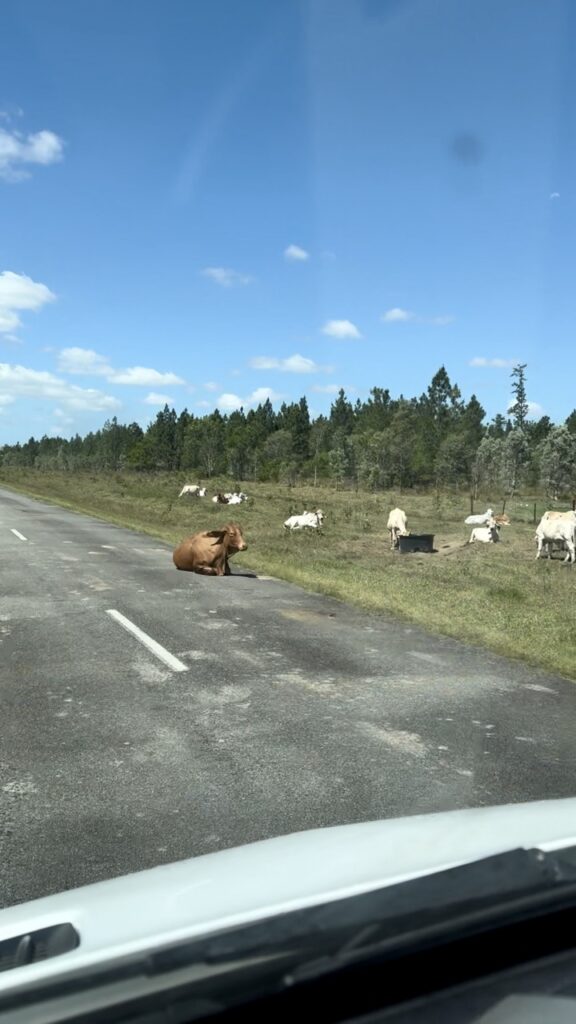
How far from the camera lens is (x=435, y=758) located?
5.46m

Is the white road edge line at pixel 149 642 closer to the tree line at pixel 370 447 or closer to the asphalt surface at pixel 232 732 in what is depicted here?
the asphalt surface at pixel 232 732

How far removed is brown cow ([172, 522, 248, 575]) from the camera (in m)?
15.5

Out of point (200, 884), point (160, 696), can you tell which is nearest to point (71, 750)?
point (160, 696)

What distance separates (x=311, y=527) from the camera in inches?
1119

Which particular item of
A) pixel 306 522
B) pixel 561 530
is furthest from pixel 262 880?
pixel 306 522

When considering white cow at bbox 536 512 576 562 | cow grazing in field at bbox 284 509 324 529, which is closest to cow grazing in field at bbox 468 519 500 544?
white cow at bbox 536 512 576 562

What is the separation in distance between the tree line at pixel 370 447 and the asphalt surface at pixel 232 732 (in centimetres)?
5513

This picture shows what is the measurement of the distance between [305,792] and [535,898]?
3.06 meters

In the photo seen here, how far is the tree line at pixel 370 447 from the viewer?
70250mm

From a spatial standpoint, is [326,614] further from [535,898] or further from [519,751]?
[535,898]

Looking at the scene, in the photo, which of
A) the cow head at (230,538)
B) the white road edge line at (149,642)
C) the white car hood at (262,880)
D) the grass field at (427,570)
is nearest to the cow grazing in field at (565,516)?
the grass field at (427,570)

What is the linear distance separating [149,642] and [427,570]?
10.6m

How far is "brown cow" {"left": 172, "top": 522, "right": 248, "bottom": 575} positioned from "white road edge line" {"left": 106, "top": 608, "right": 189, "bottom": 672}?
4.57 m

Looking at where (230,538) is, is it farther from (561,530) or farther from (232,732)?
(561,530)
